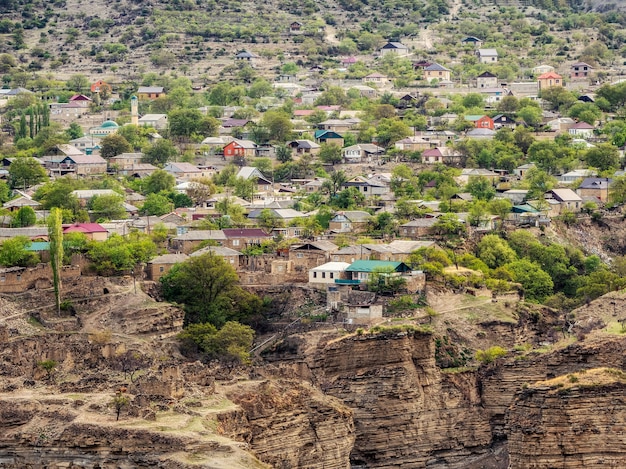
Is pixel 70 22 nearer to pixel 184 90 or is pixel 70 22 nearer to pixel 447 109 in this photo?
pixel 184 90

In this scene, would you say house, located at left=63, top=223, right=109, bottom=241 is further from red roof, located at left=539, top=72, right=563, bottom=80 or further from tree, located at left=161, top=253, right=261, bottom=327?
red roof, located at left=539, top=72, right=563, bottom=80

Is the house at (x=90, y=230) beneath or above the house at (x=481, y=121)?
above

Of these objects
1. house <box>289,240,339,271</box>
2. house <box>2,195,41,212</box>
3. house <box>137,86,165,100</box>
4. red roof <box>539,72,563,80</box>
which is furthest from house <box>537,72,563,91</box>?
house <box>289,240,339,271</box>

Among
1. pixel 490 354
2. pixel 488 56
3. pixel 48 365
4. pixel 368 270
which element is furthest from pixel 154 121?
pixel 48 365

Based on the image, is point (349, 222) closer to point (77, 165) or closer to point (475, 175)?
point (475, 175)

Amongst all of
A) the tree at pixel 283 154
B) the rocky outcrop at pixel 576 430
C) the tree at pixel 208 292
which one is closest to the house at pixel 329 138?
the tree at pixel 283 154

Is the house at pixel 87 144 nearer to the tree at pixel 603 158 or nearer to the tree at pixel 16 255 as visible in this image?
the tree at pixel 603 158

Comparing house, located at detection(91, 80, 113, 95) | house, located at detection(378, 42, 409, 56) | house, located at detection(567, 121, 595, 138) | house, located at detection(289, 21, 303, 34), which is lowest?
house, located at detection(289, 21, 303, 34)
